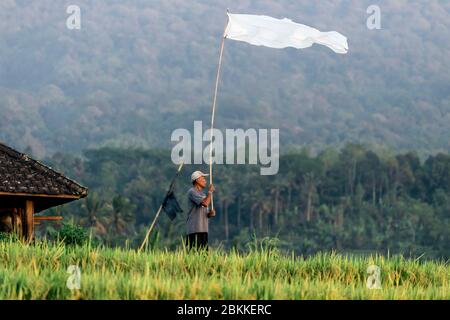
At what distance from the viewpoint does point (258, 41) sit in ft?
69.9

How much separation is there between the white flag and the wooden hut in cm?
728

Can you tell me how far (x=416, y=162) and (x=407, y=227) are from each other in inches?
547

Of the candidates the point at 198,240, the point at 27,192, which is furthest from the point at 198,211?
the point at 27,192

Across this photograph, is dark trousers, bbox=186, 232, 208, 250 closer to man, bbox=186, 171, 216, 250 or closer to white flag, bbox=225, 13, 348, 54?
man, bbox=186, 171, 216, 250

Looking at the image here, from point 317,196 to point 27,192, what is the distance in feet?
462

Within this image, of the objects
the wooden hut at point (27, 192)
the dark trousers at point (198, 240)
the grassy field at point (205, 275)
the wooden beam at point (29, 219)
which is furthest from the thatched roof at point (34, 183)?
the dark trousers at point (198, 240)

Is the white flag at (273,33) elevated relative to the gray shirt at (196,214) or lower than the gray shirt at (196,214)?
elevated

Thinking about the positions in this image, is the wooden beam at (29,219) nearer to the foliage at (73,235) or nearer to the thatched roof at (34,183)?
the thatched roof at (34,183)

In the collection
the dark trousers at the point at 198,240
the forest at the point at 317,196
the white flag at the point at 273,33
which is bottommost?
the forest at the point at 317,196

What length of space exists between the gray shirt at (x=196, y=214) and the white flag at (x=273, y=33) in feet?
14.3

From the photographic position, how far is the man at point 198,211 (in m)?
18.1
